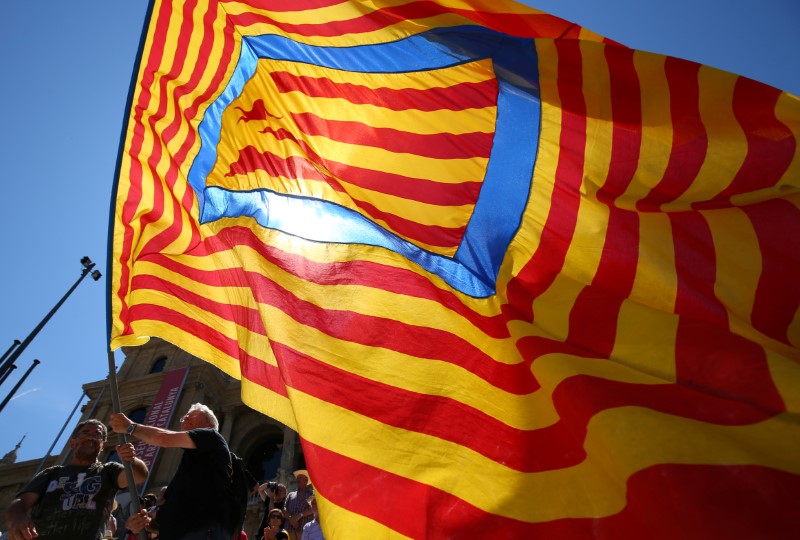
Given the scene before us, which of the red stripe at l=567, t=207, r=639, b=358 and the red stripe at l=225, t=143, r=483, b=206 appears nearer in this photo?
the red stripe at l=567, t=207, r=639, b=358

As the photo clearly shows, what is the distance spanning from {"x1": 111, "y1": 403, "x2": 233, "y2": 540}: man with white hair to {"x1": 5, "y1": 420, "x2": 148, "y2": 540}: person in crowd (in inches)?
14.2

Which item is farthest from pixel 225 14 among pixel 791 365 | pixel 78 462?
pixel 791 365

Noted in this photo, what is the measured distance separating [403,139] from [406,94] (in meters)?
0.31

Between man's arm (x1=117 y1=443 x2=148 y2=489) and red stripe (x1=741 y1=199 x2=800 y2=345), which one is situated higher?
red stripe (x1=741 y1=199 x2=800 y2=345)

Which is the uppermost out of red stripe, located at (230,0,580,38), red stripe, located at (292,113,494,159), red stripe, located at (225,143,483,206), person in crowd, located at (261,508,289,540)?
red stripe, located at (230,0,580,38)

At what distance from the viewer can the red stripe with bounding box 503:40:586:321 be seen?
2947mm

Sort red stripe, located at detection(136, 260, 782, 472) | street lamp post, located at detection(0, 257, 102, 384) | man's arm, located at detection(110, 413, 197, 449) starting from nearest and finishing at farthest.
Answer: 1. red stripe, located at detection(136, 260, 782, 472)
2. man's arm, located at detection(110, 413, 197, 449)
3. street lamp post, located at detection(0, 257, 102, 384)

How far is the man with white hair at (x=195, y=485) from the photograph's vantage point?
3.23m

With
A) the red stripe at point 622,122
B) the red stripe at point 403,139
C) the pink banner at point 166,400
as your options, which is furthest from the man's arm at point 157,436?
the pink banner at point 166,400

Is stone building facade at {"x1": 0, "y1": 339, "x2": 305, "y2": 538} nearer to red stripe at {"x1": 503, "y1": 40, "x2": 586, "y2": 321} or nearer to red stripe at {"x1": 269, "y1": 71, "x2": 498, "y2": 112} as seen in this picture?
red stripe at {"x1": 269, "y1": 71, "x2": 498, "y2": 112}

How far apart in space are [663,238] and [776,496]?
1.32 m

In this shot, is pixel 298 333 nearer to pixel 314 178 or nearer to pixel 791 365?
pixel 314 178

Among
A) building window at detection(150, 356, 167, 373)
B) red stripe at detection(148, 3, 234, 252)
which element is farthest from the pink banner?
red stripe at detection(148, 3, 234, 252)

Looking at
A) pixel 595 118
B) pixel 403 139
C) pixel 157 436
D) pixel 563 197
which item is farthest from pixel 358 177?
pixel 157 436
